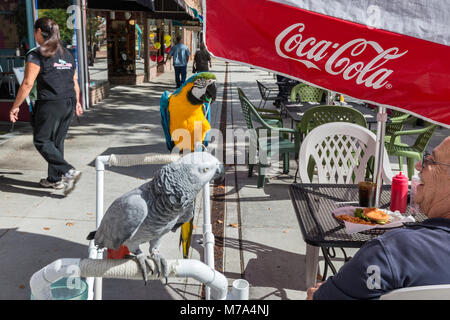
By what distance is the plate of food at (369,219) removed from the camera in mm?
2475

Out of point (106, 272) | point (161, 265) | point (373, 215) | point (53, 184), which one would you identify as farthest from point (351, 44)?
point (53, 184)

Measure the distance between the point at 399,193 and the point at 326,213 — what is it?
0.46 meters

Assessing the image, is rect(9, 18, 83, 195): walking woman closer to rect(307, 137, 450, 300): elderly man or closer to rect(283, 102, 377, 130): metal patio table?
rect(283, 102, 377, 130): metal patio table

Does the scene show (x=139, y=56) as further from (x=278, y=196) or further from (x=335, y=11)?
(x=335, y=11)

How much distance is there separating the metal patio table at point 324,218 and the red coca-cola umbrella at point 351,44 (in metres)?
0.77

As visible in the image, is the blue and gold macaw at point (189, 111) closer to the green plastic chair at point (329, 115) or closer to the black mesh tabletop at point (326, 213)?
the black mesh tabletop at point (326, 213)

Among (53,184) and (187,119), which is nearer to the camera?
(187,119)

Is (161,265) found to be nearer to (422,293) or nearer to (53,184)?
(422,293)

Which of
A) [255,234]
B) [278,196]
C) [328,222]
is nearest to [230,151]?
[278,196]

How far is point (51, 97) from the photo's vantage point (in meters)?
5.15

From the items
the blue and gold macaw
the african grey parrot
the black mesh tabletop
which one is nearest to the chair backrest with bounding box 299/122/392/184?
the black mesh tabletop

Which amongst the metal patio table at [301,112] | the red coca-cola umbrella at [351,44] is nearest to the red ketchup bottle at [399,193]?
the red coca-cola umbrella at [351,44]

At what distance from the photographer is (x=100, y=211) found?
8.14 ft

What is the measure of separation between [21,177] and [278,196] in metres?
3.51
